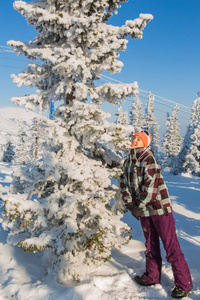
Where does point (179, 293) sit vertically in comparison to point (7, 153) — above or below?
below

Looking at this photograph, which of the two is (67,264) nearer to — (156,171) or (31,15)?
(156,171)

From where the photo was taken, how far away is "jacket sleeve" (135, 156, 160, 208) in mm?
3465

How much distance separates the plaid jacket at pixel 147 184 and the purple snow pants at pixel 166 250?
191 millimetres

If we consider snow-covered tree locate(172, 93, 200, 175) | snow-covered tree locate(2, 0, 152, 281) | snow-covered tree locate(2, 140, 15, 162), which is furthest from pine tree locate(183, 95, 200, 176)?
snow-covered tree locate(2, 140, 15, 162)

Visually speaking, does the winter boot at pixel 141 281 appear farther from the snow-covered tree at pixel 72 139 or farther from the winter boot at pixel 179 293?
the snow-covered tree at pixel 72 139

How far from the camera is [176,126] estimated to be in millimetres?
48719

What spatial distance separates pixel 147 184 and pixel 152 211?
0.53m

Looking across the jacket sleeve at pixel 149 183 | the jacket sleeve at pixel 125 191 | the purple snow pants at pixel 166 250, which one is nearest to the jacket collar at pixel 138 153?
the jacket sleeve at pixel 149 183

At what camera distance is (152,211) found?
362cm

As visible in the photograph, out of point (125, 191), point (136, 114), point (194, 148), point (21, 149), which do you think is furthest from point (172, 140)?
point (125, 191)

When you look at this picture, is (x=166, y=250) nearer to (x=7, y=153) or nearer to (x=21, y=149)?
(x=21, y=149)

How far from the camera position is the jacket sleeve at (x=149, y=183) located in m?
3.46

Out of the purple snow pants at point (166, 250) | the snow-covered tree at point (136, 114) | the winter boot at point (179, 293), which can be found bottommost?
the winter boot at point (179, 293)

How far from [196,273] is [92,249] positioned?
2.10m
